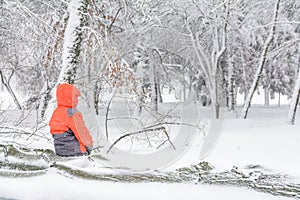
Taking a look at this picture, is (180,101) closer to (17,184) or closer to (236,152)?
(236,152)

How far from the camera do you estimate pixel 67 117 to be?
4039 millimetres

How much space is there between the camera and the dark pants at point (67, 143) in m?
4.02

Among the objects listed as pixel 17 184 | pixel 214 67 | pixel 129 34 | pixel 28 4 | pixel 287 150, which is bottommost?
pixel 287 150

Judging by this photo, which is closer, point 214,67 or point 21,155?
point 21,155

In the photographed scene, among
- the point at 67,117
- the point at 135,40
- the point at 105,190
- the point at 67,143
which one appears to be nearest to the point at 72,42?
the point at 67,117

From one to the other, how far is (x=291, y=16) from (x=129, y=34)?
838 centimetres

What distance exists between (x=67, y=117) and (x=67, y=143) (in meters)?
0.29

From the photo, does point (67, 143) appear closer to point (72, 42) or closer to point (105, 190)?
point (105, 190)

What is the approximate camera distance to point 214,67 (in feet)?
52.5

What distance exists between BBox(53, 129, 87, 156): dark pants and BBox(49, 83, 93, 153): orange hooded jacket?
44 millimetres

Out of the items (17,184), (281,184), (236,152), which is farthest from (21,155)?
(236,152)

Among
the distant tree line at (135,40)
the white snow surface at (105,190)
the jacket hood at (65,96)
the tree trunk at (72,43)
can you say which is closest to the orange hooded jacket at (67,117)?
the jacket hood at (65,96)

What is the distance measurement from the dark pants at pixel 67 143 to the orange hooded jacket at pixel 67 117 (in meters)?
0.04

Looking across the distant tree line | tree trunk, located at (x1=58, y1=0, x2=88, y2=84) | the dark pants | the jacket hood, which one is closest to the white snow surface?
the dark pants
